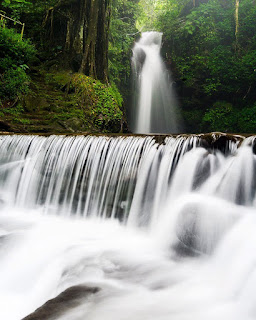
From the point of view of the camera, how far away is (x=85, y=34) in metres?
10.5

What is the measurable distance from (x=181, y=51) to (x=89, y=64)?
534cm

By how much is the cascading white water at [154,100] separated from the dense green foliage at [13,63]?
5212mm

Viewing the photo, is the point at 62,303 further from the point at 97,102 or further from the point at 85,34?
the point at 85,34

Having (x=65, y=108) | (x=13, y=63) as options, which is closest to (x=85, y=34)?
(x=13, y=63)

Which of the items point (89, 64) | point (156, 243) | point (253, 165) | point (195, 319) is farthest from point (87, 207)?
point (89, 64)

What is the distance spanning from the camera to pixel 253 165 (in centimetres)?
348

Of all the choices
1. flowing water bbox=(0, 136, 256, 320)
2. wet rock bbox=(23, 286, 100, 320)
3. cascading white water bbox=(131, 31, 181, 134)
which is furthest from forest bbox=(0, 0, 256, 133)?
wet rock bbox=(23, 286, 100, 320)

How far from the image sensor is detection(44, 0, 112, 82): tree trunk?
10039mm

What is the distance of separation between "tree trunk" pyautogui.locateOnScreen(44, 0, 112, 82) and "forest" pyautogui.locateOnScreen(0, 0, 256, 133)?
0.12 feet

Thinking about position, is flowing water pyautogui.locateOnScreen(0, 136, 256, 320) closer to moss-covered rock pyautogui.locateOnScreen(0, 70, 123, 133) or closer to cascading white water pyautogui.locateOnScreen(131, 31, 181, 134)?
moss-covered rock pyautogui.locateOnScreen(0, 70, 123, 133)

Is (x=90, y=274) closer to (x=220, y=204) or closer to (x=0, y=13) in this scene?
(x=220, y=204)

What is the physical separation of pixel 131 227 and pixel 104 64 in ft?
26.2

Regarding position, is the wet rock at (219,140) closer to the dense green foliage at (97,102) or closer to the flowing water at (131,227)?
the flowing water at (131,227)

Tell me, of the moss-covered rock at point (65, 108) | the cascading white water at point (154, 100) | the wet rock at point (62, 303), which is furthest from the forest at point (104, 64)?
the wet rock at point (62, 303)
